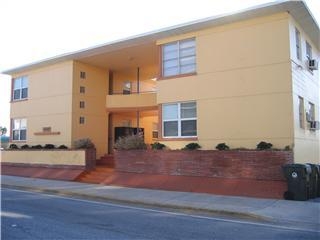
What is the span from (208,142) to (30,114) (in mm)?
13585

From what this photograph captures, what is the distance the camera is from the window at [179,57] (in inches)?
697

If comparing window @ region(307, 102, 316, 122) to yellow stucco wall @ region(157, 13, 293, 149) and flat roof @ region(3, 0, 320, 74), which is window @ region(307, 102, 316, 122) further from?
flat roof @ region(3, 0, 320, 74)

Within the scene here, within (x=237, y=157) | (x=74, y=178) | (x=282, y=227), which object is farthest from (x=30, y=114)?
(x=282, y=227)

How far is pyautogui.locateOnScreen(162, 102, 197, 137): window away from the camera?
17359 millimetres

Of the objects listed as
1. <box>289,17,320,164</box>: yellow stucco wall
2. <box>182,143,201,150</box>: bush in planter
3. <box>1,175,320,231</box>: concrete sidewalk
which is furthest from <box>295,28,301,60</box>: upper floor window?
<box>1,175,320,231</box>: concrete sidewalk

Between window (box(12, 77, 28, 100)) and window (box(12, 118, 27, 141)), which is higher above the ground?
window (box(12, 77, 28, 100))

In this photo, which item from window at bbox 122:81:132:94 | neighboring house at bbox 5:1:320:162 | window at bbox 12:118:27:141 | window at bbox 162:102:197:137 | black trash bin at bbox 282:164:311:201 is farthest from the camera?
window at bbox 122:81:132:94

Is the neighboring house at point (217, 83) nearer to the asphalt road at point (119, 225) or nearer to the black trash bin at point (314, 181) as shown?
the black trash bin at point (314, 181)

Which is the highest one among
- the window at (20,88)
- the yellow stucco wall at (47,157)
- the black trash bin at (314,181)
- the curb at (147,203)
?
the window at (20,88)

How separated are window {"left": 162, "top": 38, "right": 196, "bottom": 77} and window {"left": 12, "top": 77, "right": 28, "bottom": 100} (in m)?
11.8

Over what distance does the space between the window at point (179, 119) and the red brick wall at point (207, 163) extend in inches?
52.7

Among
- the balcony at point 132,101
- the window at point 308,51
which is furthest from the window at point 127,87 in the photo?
the window at point 308,51

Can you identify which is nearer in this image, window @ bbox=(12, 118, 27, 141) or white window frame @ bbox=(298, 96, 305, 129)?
white window frame @ bbox=(298, 96, 305, 129)

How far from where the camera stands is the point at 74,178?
1917cm
